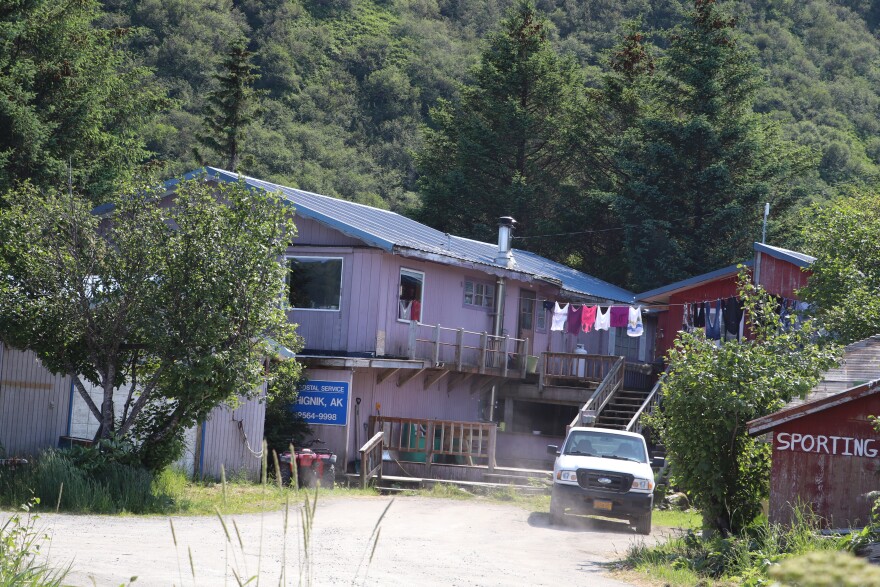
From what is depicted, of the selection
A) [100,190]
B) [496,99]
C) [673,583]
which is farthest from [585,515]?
[496,99]

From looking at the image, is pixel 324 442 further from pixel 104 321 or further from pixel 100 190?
pixel 100 190

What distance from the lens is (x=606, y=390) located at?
28.4 metres

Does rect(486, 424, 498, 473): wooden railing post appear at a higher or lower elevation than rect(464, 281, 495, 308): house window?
lower

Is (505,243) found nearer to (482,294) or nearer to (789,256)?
(482,294)

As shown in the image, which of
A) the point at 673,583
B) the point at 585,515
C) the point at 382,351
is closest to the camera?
the point at 673,583

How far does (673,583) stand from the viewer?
12539 millimetres

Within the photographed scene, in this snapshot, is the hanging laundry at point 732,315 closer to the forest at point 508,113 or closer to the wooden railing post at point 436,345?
the wooden railing post at point 436,345

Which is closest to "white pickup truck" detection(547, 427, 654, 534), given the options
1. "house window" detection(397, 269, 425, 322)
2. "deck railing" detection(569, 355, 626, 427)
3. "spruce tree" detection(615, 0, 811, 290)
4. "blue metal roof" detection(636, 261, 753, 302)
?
"deck railing" detection(569, 355, 626, 427)

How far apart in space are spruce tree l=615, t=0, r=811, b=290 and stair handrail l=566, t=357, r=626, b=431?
12.5 meters

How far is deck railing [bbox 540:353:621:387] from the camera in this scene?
2959cm

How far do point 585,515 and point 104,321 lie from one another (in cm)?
888

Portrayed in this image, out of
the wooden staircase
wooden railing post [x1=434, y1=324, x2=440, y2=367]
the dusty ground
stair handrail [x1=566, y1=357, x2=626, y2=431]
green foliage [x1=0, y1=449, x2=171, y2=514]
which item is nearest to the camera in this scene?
the dusty ground

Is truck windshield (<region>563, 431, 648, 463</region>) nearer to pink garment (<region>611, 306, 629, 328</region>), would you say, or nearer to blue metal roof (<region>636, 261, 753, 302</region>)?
pink garment (<region>611, 306, 629, 328</region>)

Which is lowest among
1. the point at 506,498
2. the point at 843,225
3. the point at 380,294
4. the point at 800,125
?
the point at 506,498
